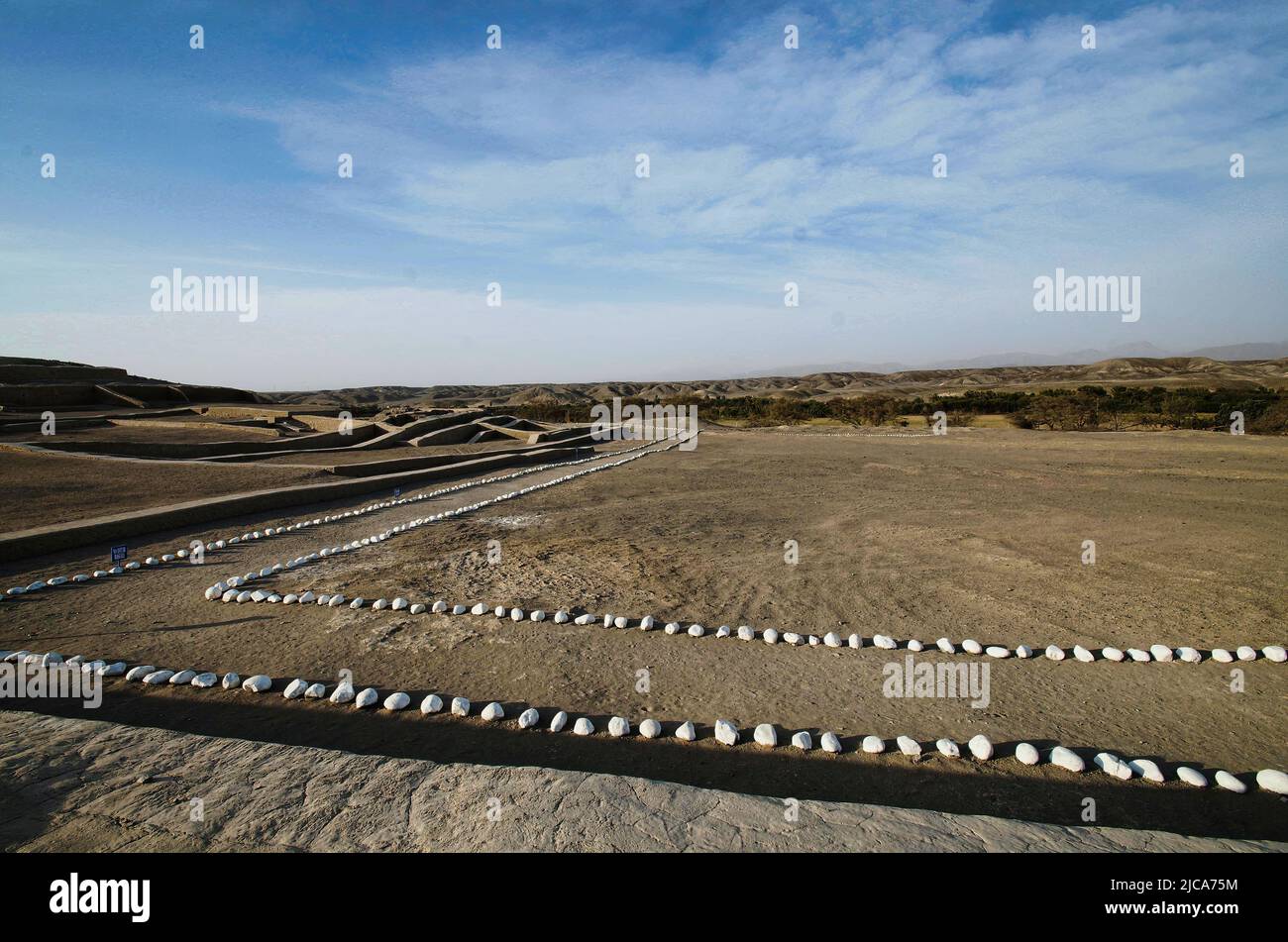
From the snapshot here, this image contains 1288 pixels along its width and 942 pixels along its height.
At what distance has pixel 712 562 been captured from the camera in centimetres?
646

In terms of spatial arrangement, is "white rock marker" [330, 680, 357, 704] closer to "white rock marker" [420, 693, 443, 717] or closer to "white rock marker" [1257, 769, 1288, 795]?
"white rock marker" [420, 693, 443, 717]

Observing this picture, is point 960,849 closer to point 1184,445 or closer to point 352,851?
point 352,851

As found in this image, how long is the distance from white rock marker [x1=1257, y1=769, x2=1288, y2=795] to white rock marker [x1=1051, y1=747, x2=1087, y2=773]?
673 millimetres

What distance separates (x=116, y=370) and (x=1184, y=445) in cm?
4923

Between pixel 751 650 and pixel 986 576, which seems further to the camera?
pixel 986 576

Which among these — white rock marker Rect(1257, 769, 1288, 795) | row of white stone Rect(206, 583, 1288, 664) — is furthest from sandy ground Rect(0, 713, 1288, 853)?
row of white stone Rect(206, 583, 1288, 664)

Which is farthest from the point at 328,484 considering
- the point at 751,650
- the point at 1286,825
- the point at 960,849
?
the point at 1286,825

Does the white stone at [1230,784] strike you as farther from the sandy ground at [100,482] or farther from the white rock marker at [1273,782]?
the sandy ground at [100,482]

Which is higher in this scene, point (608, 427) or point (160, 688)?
point (608, 427)

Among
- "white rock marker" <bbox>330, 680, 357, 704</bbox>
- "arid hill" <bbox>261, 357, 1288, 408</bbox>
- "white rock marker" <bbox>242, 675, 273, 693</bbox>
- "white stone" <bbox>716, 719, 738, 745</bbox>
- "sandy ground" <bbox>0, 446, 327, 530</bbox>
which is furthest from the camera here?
"arid hill" <bbox>261, 357, 1288, 408</bbox>

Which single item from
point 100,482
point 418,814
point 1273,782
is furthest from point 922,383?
point 418,814

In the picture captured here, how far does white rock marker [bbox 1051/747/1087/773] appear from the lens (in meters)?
2.95
